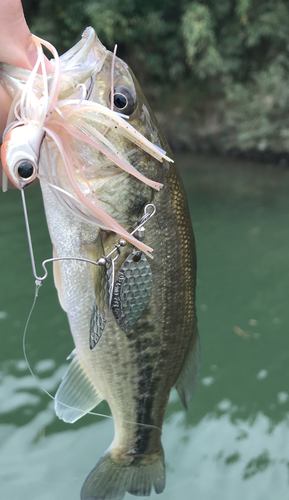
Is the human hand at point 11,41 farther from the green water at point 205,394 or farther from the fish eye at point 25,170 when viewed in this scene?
the green water at point 205,394

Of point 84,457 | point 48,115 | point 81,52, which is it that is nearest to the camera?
point 48,115

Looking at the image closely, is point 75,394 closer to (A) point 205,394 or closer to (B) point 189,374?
(B) point 189,374

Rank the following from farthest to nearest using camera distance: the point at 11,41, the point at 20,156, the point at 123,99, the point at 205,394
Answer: the point at 205,394 < the point at 123,99 < the point at 11,41 < the point at 20,156

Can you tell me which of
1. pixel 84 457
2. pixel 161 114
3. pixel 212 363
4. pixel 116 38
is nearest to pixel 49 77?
pixel 84 457

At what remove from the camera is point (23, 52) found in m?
0.94

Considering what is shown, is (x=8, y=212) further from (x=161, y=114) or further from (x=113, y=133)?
(x=161, y=114)

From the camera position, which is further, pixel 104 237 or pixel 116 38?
pixel 116 38

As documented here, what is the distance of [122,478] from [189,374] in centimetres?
46

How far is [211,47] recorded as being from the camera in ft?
31.4

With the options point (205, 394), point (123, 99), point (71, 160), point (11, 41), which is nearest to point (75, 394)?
point (71, 160)

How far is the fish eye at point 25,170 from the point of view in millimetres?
811

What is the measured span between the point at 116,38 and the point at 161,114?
2503 mm

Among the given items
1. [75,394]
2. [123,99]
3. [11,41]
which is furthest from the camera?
[75,394]

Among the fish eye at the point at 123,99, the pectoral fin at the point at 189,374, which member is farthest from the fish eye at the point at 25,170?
the pectoral fin at the point at 189,374
